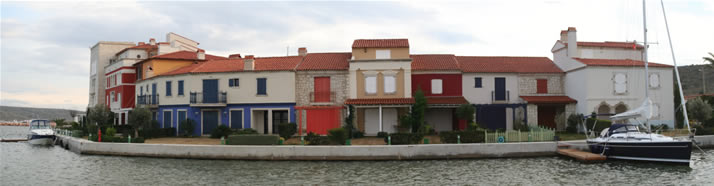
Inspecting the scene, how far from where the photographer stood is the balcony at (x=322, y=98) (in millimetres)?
33219

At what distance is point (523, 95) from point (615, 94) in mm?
5939

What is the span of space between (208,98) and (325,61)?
27.7 feet

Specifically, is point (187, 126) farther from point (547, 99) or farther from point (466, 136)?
point (547, 99)

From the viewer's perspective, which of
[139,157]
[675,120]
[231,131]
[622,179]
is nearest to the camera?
[622,179]

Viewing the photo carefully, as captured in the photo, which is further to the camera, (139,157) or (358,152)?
(139,157)

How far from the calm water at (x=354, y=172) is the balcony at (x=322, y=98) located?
9995 mm

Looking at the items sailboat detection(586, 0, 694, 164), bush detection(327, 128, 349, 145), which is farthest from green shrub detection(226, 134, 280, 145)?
sailboat detection(586, 0, 694, 164)

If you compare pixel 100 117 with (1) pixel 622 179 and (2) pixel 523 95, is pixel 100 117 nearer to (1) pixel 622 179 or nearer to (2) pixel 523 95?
(2) pixel 523 95

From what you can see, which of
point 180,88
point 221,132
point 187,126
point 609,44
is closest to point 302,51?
point 221,132

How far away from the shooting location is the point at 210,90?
34344 millimetres

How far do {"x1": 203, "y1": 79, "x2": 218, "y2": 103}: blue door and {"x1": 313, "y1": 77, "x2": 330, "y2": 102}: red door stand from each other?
6.95 m

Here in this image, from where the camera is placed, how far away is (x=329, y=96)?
33.2 meters

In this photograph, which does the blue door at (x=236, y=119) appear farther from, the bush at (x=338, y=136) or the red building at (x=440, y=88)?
the red building at (x=440, y=88)

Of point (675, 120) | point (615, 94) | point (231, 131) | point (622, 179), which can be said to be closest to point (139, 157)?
point (231, 131)
